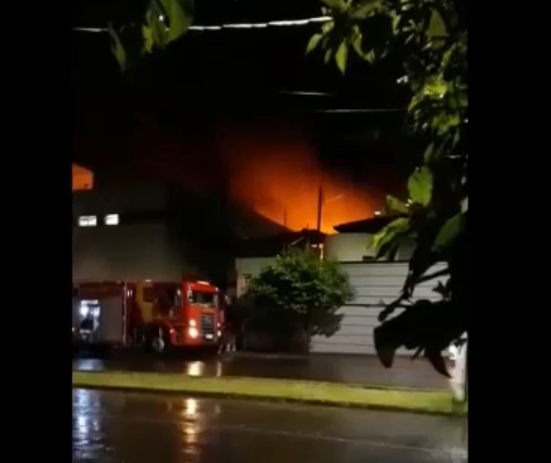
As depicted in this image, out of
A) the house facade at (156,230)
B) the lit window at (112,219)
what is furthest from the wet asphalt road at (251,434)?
the lit window at (112,219)

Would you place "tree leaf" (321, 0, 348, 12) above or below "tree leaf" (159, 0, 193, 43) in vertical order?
above

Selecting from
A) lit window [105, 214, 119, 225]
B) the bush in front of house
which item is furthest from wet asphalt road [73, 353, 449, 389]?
lit window [105, 214, 119, 225]

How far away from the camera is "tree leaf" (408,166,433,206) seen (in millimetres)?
1287

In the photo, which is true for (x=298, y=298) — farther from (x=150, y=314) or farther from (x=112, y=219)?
(x=112, y=219)

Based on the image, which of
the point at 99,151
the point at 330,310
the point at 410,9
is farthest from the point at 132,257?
the point at 410,9

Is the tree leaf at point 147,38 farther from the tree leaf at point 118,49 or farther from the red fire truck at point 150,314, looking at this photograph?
the red fire truck at point 150,314

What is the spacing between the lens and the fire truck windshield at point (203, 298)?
62.6ft

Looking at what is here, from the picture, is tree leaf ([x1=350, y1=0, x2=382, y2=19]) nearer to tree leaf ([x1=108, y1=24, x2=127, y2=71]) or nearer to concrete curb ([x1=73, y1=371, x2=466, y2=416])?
tree leaf ([x1=108, y1=24, x2=127, y2=71])

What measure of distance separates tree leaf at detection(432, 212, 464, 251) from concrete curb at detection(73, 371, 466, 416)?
8821mm

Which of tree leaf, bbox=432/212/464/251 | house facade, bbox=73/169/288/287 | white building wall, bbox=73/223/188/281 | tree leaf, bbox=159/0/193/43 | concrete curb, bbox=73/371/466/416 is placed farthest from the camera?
white building wall, bbox=73/223/188/281

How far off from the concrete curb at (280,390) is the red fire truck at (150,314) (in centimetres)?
402

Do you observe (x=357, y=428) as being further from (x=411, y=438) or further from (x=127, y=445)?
(x=127, y=445)

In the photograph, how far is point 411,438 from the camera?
8.71 meters

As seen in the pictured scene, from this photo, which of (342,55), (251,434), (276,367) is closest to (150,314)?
(276,367)
